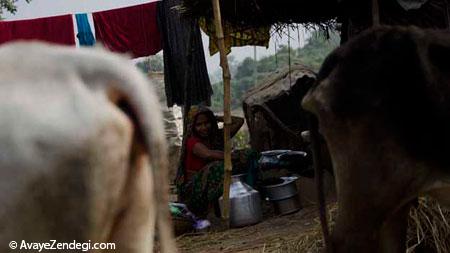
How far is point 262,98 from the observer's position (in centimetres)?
952

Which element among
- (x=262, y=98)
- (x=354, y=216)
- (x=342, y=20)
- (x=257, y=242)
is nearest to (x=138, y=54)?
(x=262, y=98)

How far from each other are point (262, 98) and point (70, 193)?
25.3 feet

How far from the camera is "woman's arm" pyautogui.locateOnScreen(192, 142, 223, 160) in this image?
273 inches

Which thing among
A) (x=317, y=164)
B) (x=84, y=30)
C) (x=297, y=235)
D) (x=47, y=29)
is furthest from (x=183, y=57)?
(x=317, y=164)

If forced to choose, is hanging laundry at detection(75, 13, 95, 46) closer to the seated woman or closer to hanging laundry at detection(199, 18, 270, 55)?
hanging laundry at detection(199, 18, 270, 55)

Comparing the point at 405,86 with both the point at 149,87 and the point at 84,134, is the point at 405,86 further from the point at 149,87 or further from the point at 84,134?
the point at 84,134

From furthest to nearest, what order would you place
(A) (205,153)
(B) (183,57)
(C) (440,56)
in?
(B) (183,57) → (A) (205,153) → (C) (440,56)

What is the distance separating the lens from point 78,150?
1.89 metres

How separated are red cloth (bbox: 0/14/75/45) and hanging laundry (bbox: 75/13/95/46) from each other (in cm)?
11

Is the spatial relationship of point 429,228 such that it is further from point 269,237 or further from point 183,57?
point 183,57

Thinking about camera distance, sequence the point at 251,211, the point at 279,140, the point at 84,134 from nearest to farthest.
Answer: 1. the point at 84,134
2. the point at 251,211
3. the point at 279,140

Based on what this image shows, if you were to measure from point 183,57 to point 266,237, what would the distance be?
147 inches

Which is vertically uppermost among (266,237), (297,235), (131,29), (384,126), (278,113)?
(384,126)

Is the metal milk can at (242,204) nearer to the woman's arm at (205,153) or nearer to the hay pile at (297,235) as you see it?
the hay pile at (297,235)
